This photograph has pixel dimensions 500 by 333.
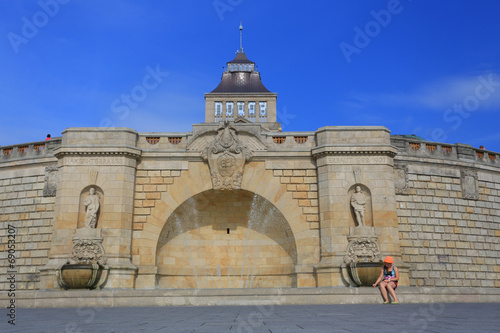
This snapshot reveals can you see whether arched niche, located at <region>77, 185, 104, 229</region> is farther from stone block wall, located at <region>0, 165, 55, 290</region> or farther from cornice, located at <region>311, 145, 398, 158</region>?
cornice, located at <region>311, 145, 398, 158</region>

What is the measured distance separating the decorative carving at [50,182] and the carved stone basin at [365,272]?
13968 millimetres

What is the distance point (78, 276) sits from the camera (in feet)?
55.7

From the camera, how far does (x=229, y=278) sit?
20.5 meters

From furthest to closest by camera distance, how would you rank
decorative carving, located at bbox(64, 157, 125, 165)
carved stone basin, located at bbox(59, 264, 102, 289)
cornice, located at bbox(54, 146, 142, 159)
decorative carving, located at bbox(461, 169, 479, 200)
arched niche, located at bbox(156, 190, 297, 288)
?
decorative carving, located at bbox(461, 169, 479, 200), arched niche, located at bbox(156, 190, 297, 288), decorative carving, located at bbox(64, 157, 125, 165), cornice, located at bbox(54, 146, 142, 159), carved stone basin, located at bbox(59, 264, 102, 289)

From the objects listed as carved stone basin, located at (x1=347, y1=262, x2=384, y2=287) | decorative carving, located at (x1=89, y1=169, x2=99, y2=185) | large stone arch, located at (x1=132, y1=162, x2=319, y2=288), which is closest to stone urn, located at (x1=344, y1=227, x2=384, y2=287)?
carved stone basin, located at (x1=347, y1=262, x2=384, y2=287)

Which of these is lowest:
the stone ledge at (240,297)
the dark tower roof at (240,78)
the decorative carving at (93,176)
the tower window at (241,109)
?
the stone ledge at (240,297)

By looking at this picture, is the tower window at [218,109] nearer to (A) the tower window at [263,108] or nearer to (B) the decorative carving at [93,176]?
(A) the tower window at [263,108]

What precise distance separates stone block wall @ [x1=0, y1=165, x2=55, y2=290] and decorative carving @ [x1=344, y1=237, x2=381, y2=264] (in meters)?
13.4

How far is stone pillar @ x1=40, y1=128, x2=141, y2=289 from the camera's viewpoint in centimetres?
1847

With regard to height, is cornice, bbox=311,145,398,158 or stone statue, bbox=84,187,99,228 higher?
cornice, bbox=311,145,398,158

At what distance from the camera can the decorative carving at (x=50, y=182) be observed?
70.9 feet

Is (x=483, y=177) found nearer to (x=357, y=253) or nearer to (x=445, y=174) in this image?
(x=445, y=174)

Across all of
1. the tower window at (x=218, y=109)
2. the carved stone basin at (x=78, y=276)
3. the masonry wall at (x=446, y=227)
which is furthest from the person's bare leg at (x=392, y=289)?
the tower window at (x=218, y=109)

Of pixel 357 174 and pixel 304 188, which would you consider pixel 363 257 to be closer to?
pixel 357 174
